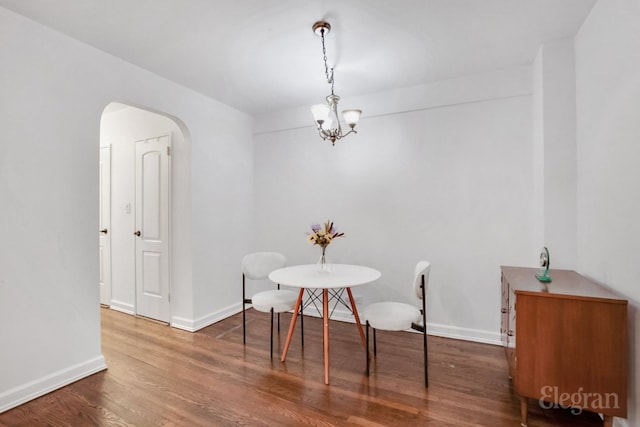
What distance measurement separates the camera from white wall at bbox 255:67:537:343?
9.53ft

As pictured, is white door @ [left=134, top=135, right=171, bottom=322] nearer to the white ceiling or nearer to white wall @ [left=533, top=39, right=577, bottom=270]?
the white ceiling

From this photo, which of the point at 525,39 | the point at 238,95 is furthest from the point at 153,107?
the point at 525,39

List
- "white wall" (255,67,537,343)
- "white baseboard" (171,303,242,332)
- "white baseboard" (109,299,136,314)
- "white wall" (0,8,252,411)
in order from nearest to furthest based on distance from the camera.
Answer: "white wall" (0,8,252,411) → "white wall" (255,67,537,343) → "white baseboard" (171,303,242,332) → "white baseboard" (109,299,136,314)

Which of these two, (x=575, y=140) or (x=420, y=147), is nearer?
(x=575, y=140)

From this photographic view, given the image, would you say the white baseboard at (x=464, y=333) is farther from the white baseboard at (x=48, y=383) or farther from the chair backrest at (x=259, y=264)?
the white baseboard at (x=48, y=383)

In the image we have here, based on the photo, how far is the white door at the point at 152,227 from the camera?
11.6 ft

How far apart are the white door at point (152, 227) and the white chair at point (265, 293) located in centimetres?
105

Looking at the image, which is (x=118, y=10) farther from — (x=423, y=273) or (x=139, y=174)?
(x=423, y=273)

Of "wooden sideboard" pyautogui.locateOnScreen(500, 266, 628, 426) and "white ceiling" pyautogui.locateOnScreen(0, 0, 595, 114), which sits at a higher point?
"white ceiling" pyautogui.locateOnScreen(0, 0, 595, 114)

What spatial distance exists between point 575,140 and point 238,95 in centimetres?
314

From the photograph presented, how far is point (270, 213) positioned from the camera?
4.10 m

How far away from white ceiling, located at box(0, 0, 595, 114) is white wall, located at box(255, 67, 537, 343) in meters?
0.32

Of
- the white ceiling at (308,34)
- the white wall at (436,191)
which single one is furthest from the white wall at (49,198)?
the white wall at (436,191)

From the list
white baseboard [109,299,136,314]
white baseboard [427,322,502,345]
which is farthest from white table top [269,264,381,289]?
white baseboard [109,299,136,314]
